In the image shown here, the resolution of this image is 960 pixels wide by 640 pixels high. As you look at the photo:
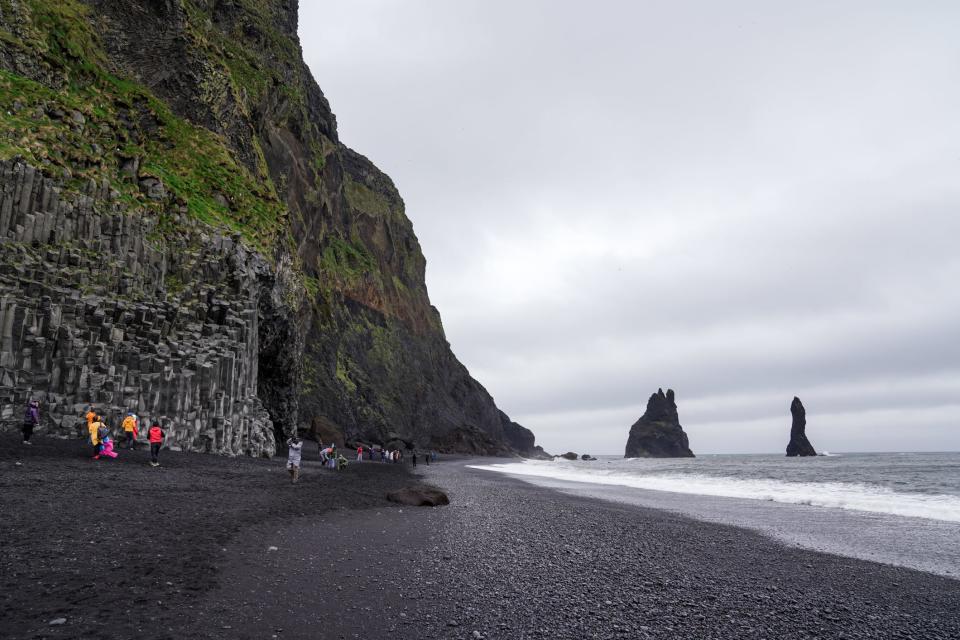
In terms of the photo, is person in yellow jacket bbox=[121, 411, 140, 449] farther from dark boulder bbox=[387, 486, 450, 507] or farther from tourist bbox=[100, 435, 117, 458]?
dark boulder bbox=[387, 486, 450, 507]

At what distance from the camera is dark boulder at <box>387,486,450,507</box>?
63.5 ft

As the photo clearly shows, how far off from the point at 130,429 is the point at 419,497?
1686 centimetres

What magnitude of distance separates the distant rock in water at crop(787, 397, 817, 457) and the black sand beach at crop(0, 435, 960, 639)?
19560 cm

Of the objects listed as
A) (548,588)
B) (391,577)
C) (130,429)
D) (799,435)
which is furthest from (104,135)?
(799,435)

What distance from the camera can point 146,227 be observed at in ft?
98.9

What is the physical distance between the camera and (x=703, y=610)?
7988 millimetres

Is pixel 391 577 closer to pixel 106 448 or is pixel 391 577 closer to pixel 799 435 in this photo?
pixel 106 448

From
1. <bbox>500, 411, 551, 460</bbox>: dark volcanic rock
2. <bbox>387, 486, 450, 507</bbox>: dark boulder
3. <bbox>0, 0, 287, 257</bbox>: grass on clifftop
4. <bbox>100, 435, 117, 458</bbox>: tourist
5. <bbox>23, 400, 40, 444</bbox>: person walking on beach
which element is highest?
<bbox>0, 0, 287, 257</bbox>: grass on clifftop

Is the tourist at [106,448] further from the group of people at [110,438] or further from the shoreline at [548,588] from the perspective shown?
the shoreline at [548,588]

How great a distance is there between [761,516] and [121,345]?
32.8m

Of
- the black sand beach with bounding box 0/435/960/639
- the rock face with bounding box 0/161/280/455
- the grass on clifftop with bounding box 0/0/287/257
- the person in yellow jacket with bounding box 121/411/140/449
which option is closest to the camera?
the black sand beach with bounding box 0/435/960/639

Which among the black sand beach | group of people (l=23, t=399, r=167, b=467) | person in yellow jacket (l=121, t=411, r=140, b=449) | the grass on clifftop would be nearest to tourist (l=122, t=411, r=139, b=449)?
person in yellow jacket (l=121, t=411, r=140, b=449)

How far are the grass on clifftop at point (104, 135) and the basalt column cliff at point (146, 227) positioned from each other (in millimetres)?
129

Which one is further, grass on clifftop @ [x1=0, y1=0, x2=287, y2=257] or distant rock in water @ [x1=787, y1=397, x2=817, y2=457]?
distant rock in water @ [x1=787, y1=397, x2=817, y2=457]
